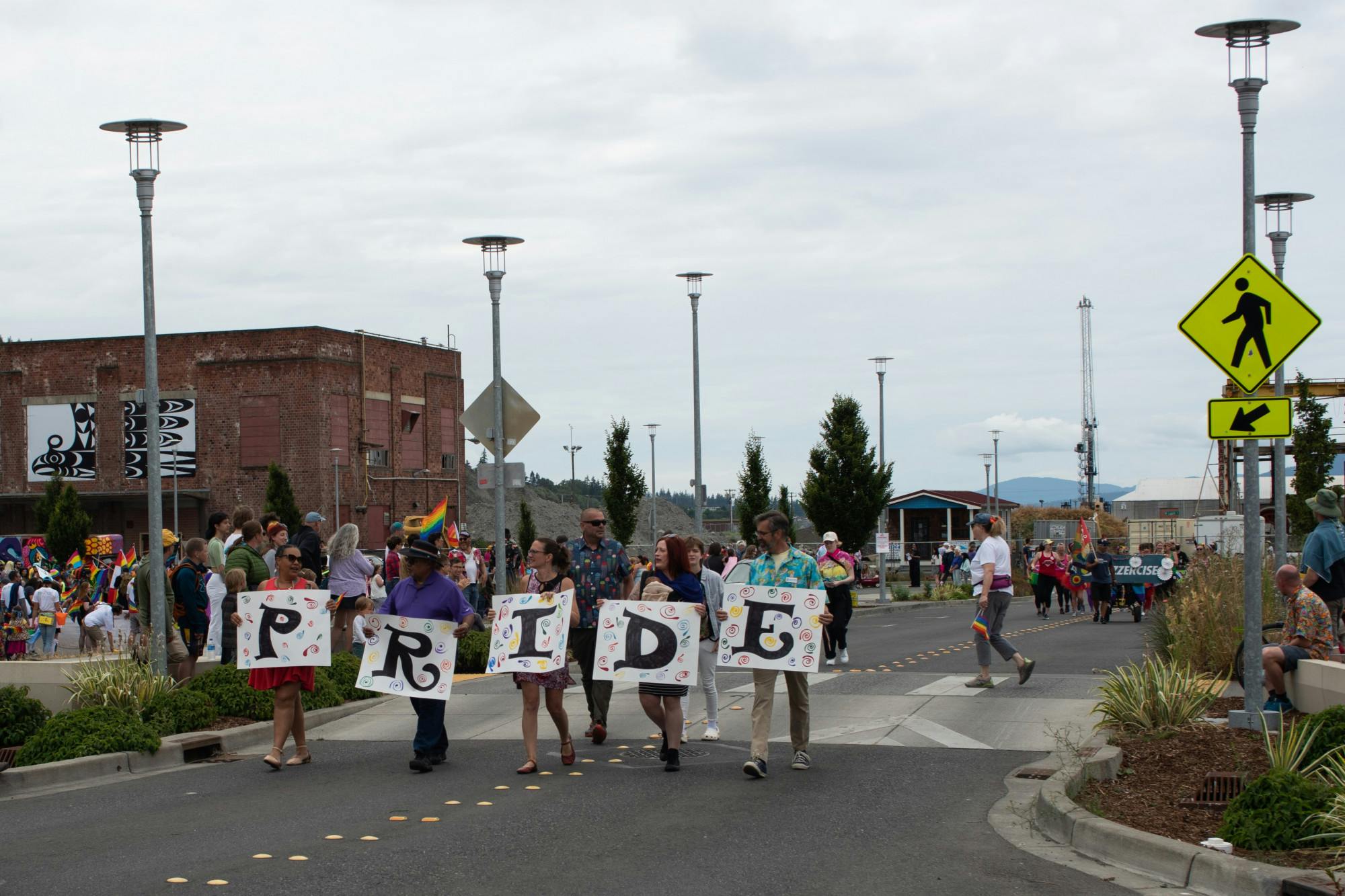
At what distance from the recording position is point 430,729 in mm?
11055

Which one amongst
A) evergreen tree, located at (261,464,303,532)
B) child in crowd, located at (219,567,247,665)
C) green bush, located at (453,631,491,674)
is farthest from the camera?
evergreen tree, located at (261,464,303,532)

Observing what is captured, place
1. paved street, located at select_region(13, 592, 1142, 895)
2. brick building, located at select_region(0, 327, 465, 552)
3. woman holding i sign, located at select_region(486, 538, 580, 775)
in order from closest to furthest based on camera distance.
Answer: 1. paved street, located at select_region(13, 592, 1142, 895)
2. woman holding i sign, located at select_region(486, 538, 580, 775)
3. brick building, located at select_region(0, 327, 465, 552)

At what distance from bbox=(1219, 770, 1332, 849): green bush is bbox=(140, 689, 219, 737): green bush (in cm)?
857

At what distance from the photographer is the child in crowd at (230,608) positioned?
42.1 feet

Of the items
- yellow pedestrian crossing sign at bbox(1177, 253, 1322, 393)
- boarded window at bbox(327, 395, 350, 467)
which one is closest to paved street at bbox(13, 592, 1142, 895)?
yellow pedestrian crossing sign at bbox(1177, 253, 1322, 393)

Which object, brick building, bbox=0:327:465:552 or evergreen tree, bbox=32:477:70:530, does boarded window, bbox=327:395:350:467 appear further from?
evergreen tree, bbox=32:477:70:530

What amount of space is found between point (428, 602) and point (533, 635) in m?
0.97

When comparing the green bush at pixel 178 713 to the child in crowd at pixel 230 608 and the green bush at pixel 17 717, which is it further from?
the green bush at pixel 17 717

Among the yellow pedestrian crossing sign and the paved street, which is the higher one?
the yellow pedestrian crossing sign

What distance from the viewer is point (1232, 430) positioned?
1044cm

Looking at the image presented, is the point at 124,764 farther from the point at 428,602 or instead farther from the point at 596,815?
the point at 596,815

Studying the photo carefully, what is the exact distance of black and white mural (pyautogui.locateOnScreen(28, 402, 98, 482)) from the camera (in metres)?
58.9

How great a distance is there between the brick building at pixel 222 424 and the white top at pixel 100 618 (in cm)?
3241

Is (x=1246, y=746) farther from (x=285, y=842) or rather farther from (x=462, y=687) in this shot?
(x=462, y=687)
